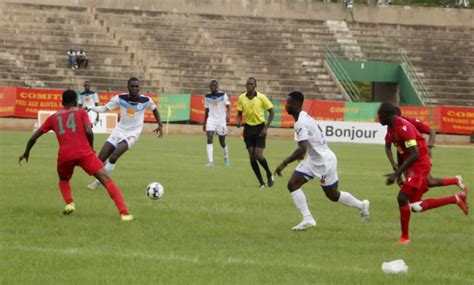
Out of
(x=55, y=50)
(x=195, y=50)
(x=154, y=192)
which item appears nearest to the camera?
(x=154, y=192)

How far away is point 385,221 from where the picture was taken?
1411 centimetres

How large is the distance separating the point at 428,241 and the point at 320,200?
15.9 ft

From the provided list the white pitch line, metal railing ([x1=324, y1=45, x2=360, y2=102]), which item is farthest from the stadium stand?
the white pitch line

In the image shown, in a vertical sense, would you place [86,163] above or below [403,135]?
below

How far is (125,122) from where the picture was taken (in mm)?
17812

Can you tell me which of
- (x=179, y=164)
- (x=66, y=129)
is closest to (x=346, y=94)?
(x=179, y=164)

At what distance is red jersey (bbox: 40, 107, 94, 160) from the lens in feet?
42.5

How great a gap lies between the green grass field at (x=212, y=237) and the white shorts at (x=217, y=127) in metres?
4.63

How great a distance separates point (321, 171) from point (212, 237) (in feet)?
6.32

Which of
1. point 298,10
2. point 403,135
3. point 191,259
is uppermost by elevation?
point 403,135

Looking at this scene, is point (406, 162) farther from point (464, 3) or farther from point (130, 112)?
point (464, 3)

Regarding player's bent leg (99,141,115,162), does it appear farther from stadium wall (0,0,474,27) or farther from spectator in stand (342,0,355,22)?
spectator in stand (342,0,355,22)

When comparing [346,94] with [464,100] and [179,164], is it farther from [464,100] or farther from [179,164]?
[179,164]

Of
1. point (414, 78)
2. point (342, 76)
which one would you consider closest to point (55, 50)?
point (342, 76)
